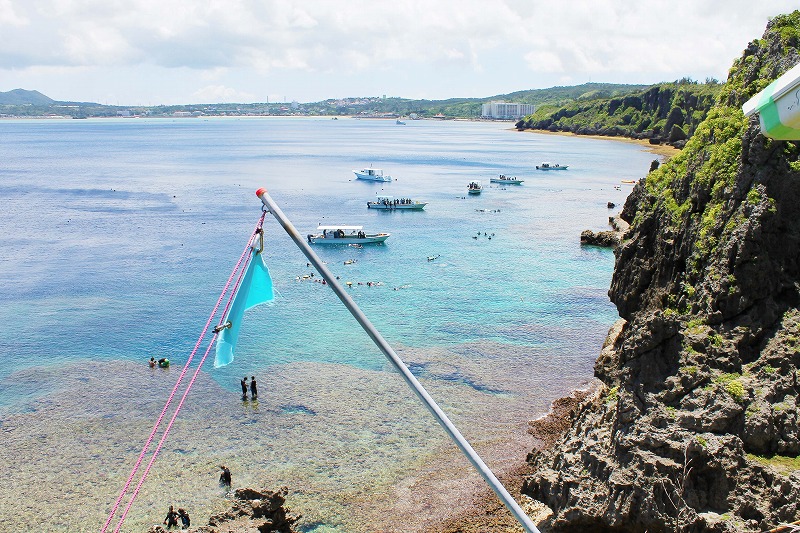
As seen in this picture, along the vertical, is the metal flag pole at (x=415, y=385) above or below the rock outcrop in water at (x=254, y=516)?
above

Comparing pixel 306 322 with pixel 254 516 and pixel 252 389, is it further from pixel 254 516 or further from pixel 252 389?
pixel 254 516

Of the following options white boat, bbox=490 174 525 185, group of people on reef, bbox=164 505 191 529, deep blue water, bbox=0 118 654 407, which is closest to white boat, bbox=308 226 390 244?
deep blue water, bbox=0 118 654 407

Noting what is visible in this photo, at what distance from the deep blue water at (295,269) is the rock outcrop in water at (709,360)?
15.1 meters

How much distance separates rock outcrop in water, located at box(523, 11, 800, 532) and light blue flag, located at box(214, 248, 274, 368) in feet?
38.4

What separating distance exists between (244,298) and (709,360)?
15.1 metres

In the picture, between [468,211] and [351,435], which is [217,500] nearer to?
[351,435]

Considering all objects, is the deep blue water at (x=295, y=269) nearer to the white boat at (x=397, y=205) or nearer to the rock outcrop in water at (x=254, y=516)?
the white boat at (x=397, y=205)

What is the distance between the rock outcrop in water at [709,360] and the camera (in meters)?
18.0

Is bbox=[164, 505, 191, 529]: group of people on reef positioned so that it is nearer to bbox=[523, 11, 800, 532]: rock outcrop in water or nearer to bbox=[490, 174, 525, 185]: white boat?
bbox=[523, 11, 800, 532]: rock outcrop in water

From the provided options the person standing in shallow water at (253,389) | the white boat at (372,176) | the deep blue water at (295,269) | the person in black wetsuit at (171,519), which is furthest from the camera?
the white boat at (372,176)

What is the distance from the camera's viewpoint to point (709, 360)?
69.5 ft

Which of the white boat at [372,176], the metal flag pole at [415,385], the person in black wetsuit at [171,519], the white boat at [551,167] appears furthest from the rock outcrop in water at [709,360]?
the white boat at [551,167]

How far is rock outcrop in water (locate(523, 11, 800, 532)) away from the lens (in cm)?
1798

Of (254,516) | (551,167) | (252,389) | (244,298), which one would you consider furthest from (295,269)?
(551,167)
